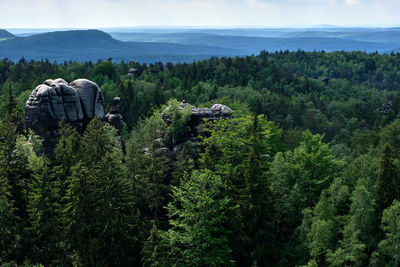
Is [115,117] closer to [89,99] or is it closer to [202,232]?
[89,99]

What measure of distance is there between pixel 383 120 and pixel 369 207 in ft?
357

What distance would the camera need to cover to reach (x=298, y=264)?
42.0 meters

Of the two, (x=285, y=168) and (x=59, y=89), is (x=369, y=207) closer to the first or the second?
(x=285, y=168)

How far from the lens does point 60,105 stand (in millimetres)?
59500

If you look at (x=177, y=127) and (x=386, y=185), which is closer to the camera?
(x=386, y=185)

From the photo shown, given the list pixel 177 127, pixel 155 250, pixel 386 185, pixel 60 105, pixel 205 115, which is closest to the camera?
pixel 155 250

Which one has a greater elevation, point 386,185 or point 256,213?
point 386,185

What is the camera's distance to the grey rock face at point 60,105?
5812cm

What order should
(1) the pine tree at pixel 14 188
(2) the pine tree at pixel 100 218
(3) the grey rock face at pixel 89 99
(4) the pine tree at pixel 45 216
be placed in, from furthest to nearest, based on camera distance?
(3) the grey rock face at pixel 89 99 → (1) the pine tree at pixel 14 188 → (4) the pine tree at pixel 45 216 → (2) the pine tree at pixel 100 218

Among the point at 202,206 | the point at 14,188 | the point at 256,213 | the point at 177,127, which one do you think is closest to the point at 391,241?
the point at 256,213

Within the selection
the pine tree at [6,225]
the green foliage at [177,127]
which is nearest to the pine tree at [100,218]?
the pine tree at [6,225]

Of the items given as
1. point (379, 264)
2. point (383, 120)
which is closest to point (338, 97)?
point (383, 120)

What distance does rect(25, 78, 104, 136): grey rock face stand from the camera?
191 ft

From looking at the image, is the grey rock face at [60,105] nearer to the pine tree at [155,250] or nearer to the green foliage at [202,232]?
the green foliage at [202,232]
